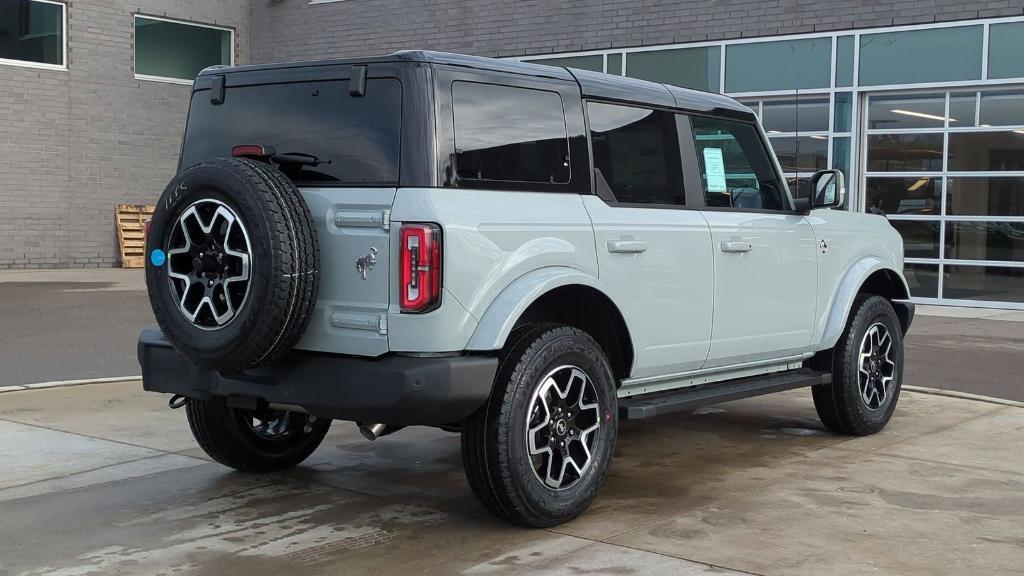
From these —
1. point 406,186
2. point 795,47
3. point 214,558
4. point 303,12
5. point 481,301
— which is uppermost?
point 303,12

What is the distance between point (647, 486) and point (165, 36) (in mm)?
21103

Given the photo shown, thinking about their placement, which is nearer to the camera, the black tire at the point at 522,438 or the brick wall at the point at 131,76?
the black tire at the point at 522,438

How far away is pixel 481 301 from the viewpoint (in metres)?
4.97

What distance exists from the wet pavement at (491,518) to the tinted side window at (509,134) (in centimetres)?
153

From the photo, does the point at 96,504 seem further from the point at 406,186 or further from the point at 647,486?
the point at 647,486

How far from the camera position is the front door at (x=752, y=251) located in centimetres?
635

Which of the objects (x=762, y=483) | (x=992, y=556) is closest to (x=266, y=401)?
(x=762, y=483)

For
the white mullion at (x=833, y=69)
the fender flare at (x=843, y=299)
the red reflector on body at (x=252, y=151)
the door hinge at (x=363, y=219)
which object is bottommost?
the fender flare at (x=843, y=299)

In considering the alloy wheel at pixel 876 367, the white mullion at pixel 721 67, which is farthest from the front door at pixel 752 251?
the white mullion at pixel 721 67

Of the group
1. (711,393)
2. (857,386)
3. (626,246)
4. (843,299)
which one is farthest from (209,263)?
(857,386)

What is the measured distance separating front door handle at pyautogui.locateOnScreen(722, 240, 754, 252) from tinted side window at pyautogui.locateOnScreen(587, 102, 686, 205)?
1.06 feet

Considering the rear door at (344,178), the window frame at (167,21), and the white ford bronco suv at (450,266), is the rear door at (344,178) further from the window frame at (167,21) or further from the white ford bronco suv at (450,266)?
the window frame at (167,21)

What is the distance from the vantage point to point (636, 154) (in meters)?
6.02

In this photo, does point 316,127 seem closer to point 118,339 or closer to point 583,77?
point 583,77
